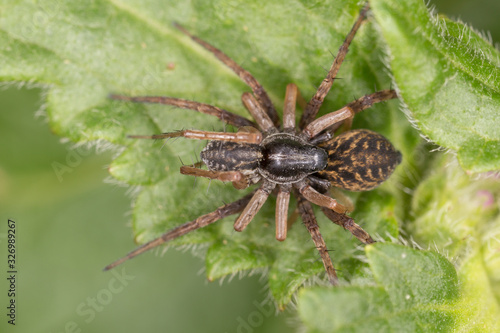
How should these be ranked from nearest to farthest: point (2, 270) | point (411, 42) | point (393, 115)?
point (411, 42)
point (393, 115)
point (2, 270)

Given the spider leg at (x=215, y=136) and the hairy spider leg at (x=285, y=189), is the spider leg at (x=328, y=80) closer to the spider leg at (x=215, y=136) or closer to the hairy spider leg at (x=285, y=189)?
the hairy spider leg at (x=285, y=189)

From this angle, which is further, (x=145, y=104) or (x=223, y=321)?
(x=223, y=321)

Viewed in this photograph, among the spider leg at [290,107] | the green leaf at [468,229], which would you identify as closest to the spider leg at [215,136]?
the spider leg at [290,107]

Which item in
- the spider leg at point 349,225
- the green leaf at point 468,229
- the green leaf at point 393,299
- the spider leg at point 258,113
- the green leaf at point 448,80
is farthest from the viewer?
the spider leg at point 258,113

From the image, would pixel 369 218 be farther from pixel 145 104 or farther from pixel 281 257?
pixel 145 104

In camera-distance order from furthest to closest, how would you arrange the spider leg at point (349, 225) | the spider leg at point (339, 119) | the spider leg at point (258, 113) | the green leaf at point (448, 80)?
the spider leg at point (258, 113)
the spider leg at point (339, 119)
the spider leg at point (349, 225)
the green leaf at point (448, 80)

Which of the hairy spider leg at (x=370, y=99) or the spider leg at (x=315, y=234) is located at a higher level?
the hairy spider leg at (x=370, y=99)

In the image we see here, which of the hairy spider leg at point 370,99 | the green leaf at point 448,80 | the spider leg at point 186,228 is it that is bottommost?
the spider leg at point 186,228

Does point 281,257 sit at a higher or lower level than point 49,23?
lower

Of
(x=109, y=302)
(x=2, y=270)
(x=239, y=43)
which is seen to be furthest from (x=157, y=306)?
(x=239, y=43)
